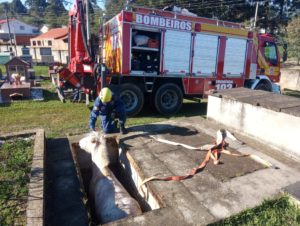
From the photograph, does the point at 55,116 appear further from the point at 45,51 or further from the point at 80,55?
the point at 45,51

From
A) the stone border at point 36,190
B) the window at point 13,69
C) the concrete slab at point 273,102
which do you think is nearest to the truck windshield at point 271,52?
the concrete slab at point 273,102

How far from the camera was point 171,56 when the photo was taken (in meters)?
8.08

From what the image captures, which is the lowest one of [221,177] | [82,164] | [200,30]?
[82,164]

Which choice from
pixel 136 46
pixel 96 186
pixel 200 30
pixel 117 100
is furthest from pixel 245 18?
pixel 96 186

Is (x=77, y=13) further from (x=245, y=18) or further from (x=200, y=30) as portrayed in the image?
(x=245, y=18)

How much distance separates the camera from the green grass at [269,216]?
2920mm

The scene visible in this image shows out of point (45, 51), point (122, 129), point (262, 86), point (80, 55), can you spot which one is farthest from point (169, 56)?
point (45, 51)

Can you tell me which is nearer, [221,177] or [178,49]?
[221,177]

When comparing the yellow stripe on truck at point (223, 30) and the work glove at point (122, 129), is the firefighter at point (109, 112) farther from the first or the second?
the yellow stripe on truck at point (223, 30)

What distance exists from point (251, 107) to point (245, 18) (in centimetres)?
2522

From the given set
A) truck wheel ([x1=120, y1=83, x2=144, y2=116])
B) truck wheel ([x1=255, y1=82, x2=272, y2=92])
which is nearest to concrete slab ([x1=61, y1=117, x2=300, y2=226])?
truck wheel ([x1=120, y1=83, x2=144, y2=116])

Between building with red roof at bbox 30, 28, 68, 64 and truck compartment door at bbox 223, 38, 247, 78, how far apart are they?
2498 centimetres

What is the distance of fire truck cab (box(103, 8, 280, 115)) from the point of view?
752cm

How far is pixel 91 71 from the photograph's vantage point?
26.7ft
